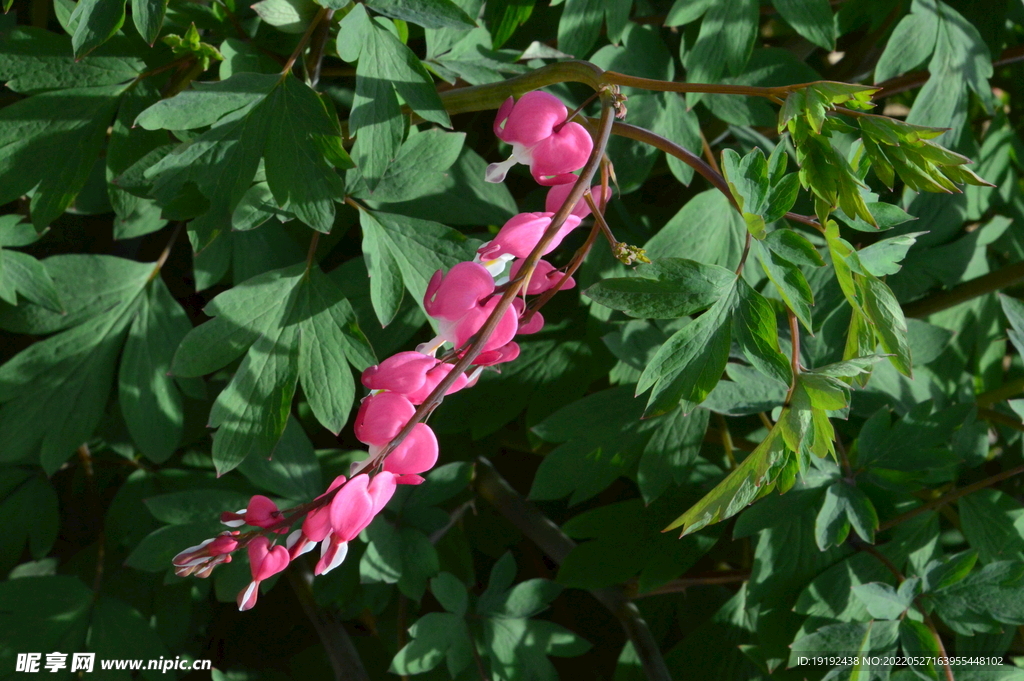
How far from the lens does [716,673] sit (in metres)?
0.96

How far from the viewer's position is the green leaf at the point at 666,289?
0.54 meters

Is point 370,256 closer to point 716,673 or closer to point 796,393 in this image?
point 796,393

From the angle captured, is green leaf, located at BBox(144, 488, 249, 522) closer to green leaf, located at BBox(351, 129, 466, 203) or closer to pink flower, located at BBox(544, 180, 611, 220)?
green leaf, located at BBox(351, 129, 466, 203)

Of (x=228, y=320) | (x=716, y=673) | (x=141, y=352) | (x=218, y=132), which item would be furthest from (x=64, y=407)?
(x=716, y=673)

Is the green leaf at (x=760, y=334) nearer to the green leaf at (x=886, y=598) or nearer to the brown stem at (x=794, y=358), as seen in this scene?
the brown stem at (x=794, y=358)

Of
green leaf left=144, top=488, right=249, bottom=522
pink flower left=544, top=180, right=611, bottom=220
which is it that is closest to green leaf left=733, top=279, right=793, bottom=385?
pink flower left=544, top=180, right=611, bottom=220

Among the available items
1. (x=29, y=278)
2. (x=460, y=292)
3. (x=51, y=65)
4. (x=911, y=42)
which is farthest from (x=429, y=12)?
(x=911, y=42)

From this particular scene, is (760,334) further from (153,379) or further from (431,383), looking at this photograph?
(153,379)

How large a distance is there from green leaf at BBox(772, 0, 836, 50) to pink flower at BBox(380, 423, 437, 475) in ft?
2.16

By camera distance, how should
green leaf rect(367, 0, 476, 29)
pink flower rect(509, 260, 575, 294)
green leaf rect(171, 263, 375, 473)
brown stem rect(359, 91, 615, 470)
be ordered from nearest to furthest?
brown stem rect(359, 91, 615, 470), pink flower rect(509, 260, 575, 294), green leaf rect(367, 0, 476, 29), green leaf rect(171, 263, 375, 473)

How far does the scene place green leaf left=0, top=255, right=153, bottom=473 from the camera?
83 cm

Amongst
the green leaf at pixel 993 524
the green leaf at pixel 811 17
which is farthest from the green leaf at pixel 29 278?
the green leaf at pixel 993 524

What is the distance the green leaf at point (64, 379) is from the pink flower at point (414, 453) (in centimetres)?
53

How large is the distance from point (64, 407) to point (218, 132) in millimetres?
397
